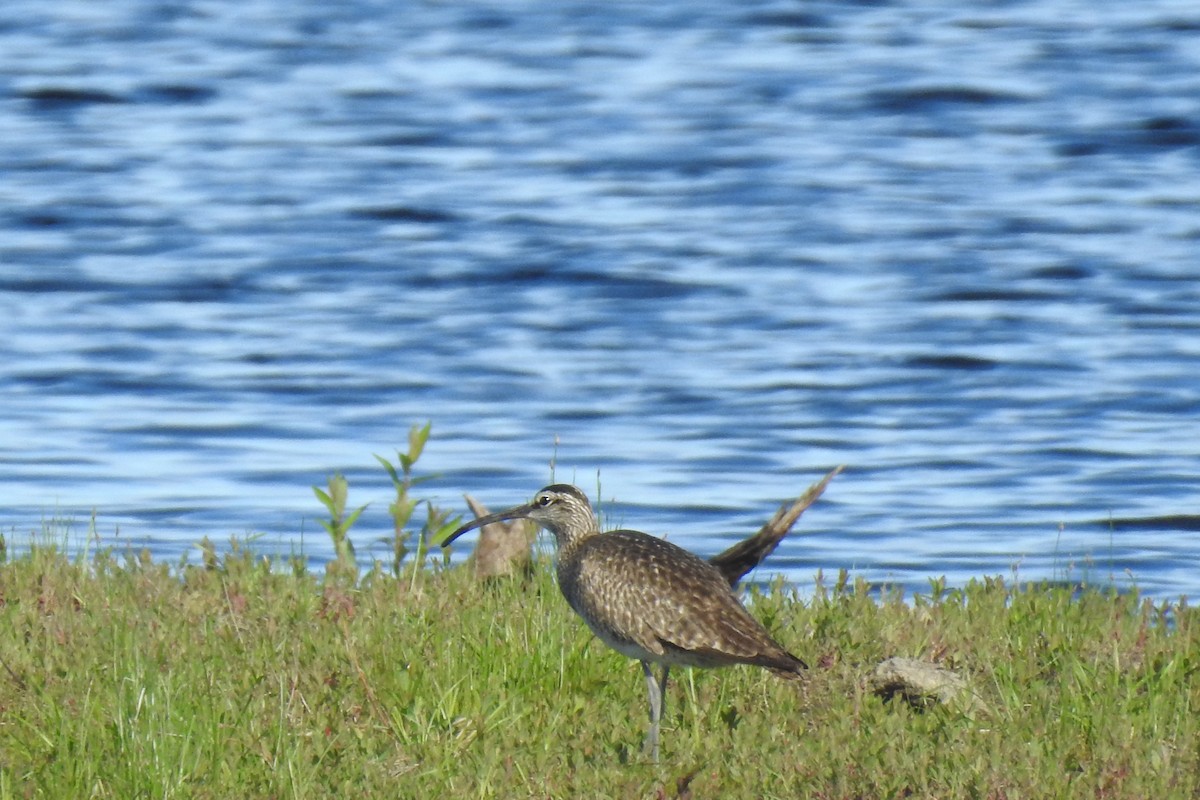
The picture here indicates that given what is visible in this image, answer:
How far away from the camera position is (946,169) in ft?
86.4

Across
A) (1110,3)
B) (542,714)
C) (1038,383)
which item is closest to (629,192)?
(1038,383)

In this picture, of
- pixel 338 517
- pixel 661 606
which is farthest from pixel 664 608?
pixel 338 517

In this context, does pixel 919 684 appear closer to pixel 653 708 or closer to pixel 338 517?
pixel 653 708

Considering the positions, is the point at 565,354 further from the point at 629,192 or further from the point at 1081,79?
the point at 1081,79

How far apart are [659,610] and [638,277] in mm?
12920

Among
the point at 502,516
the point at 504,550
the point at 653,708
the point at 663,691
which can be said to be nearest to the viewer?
the point at 653,708

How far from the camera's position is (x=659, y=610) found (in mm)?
8039

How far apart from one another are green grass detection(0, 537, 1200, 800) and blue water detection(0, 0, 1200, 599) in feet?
4.41

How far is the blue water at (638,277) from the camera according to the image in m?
14.4

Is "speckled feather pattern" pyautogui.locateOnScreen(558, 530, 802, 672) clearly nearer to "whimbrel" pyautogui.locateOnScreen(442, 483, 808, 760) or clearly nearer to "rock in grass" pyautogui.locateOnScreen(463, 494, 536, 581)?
"whimbrel" pyautogui.locateOnScreen(442, 483, 808, 760)

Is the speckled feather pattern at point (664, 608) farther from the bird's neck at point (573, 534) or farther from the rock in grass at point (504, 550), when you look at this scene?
the rock in grass at point (504, 550)

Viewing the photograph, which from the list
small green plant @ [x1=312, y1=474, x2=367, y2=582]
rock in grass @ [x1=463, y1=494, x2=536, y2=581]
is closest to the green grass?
rock in grass @ [x1=463, y1=494, x2=536, y2=581]

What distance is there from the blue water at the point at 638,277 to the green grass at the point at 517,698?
1343 mm

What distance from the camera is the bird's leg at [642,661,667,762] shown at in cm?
780
